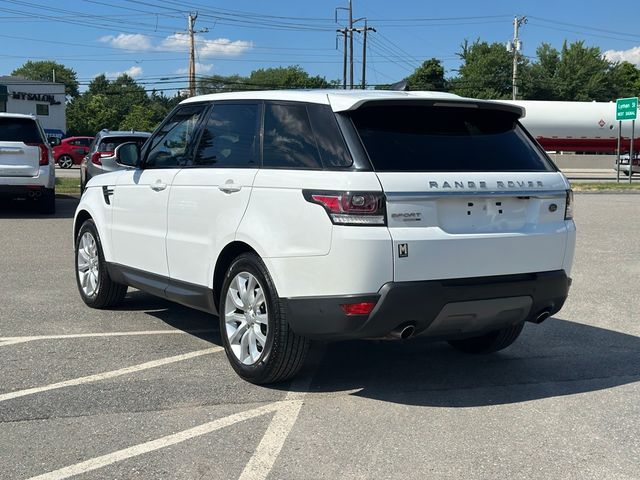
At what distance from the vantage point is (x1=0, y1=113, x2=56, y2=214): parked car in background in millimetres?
14445

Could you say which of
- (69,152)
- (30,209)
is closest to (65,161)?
(69,152)

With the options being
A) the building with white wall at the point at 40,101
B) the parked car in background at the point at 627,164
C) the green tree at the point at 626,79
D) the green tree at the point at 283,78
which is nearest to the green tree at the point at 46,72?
the green tree at the point at 283,78

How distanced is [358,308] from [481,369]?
160 centimetres

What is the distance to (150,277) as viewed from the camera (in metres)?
6.06

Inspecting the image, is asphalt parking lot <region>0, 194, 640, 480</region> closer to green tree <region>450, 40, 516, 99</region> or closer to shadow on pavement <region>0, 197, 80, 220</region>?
shadow on pavement <region>0, 197, 80, 220</region>

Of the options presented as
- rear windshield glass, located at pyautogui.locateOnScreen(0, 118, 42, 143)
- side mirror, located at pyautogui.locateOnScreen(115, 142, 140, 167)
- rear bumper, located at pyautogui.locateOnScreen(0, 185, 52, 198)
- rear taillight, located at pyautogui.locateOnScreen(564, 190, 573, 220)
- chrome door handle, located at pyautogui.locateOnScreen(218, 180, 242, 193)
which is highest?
rear windshield glass, located at pyautogui.locateOnScreen(0, 118, 42, 143)

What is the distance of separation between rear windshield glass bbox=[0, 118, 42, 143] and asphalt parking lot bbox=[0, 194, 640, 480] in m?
8.17

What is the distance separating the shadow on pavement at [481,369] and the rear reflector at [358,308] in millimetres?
542

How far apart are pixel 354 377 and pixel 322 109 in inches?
72.1

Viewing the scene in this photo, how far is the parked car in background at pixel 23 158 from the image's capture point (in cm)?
1445

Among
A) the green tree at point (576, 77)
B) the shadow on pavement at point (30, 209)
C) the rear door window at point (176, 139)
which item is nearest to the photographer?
the rear door window at point (176, 139)

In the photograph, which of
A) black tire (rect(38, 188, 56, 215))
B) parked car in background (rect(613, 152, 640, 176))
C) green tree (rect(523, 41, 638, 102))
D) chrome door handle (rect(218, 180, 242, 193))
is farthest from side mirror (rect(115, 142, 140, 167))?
green tree (rect(523, 41, 638, 102))

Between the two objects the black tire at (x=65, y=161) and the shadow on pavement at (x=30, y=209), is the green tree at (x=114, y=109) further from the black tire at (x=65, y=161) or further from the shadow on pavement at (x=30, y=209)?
the shadow on pavement at (x=30, y=209)

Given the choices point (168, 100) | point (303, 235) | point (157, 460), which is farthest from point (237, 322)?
point (168, 100)
